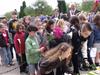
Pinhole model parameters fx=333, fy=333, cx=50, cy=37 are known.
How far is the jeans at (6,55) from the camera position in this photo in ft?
36.4

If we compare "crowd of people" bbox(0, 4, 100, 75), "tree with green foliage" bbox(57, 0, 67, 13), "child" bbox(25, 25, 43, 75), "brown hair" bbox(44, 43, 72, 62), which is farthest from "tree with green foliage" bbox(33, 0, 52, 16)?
"brown hair" bbox(44, 43, 72, 62)

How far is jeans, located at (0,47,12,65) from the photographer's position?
11.1m

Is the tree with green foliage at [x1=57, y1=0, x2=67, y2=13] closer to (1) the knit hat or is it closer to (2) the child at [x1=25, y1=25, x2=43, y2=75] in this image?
(1) the knit hat

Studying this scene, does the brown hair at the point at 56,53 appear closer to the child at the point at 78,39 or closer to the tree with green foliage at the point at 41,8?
the child at the point at 78,39

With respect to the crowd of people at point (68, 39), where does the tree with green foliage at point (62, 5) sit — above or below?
above

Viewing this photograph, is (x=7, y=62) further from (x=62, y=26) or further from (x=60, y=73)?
(x=60, y=73)

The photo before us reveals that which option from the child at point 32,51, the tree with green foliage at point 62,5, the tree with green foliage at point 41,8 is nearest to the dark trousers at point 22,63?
the child at point 32,51

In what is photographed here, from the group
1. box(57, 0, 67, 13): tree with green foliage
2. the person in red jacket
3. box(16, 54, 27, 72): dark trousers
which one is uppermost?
box(57, 0, 67, 13): tree with green foliage

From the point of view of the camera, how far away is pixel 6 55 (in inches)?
439

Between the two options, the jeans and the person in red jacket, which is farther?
the jeans

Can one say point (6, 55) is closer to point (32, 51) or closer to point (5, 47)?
point (5, 47)

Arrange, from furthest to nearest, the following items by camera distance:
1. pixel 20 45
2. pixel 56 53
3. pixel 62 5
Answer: pixel 62 5
pixel 20 45
pixel 56 53

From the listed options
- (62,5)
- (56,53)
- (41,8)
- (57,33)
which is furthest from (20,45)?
(41,8)

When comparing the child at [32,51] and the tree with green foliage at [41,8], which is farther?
the tree with green foliage at [41,8]
